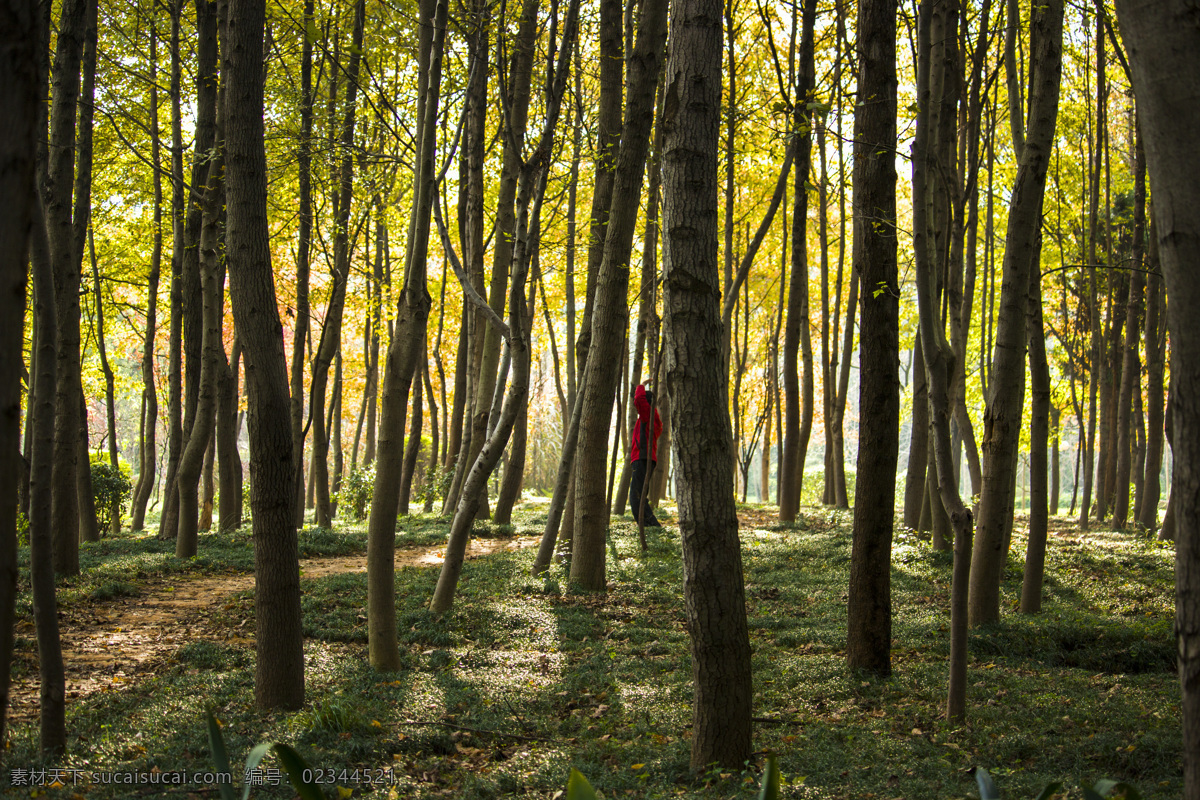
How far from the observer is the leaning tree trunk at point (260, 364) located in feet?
13.9

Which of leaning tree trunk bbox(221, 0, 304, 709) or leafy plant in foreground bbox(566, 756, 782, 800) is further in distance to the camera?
leaning tree trunk bbox(221, 0, 304, 709)

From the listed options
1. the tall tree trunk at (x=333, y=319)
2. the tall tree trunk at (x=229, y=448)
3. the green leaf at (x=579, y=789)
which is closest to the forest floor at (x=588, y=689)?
the green leaf at (x=579, y=789)

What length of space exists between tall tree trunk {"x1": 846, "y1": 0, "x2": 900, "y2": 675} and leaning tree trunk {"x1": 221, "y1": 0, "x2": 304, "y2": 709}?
342cm

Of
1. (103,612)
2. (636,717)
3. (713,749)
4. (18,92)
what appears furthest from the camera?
(103,612)

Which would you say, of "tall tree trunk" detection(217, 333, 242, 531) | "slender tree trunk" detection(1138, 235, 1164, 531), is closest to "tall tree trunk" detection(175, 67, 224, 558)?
"tall tree trunk" detection(217, 333, 242, 531)

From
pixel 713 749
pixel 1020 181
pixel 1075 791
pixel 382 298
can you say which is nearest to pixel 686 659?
pixel 713 749

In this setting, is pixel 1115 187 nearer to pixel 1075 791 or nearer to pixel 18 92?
pixel 1075 791

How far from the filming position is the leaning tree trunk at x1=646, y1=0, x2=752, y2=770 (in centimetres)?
346

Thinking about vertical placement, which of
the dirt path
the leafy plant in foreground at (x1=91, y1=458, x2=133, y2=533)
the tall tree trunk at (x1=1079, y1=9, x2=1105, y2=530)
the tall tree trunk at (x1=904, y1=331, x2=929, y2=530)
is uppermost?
the tall tree trunk at (x1=1079, y1=9, x2=1105, y2=530)

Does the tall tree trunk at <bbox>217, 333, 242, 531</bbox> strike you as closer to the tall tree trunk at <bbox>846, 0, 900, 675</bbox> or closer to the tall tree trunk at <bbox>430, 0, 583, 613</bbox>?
the tall tree trunk at <bbox>430, 0, 583, 613</bbox>

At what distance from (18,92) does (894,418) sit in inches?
181

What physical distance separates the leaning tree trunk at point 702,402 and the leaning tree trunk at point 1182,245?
5.61 ft

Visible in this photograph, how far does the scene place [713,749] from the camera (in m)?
3.46

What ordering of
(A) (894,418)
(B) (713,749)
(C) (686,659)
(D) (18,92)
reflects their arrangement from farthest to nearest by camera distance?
1. (C) (686,659)
2. (A) (894,418)
3. (B) (713,749)
4. (D) (18,92)
